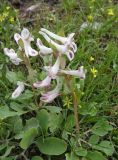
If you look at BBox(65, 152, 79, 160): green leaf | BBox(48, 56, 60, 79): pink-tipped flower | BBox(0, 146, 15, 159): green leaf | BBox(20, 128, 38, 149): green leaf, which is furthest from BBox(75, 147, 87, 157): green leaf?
BBox(48, 56, 60, 79): pink-tipped flower

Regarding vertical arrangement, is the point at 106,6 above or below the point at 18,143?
above

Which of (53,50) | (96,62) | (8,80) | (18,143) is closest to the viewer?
(53,50)

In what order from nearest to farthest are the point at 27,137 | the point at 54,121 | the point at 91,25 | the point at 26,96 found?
the point at 27,137 < the point at 54,121 < the point at 26,96 < the point at 91,25

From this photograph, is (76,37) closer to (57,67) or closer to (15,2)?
(15,2)

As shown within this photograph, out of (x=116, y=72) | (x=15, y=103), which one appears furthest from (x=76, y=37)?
(x=15, y=103)

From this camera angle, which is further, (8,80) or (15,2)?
(15,2)

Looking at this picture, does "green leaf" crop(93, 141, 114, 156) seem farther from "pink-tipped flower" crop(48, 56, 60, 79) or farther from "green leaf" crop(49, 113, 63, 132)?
"pink-tipped flower" crop(48, 56, 60, 79)

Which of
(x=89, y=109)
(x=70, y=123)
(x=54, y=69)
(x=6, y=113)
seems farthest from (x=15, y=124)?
(x=54, y=69)

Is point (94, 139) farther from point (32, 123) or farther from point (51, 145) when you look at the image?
point (32, 123)
